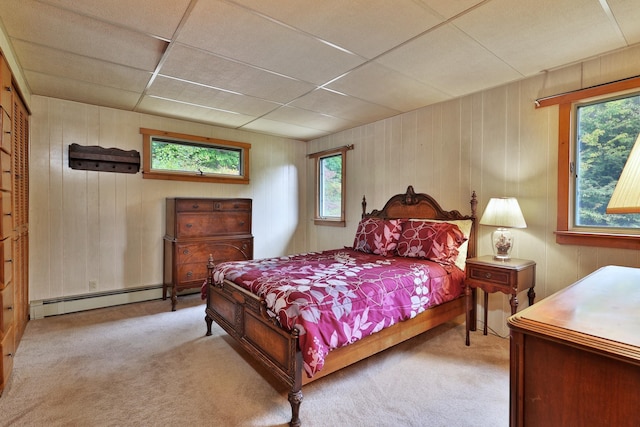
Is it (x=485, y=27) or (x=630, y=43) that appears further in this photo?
(x=630, y=43)

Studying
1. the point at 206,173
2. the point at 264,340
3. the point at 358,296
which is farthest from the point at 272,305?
the point at 206,173

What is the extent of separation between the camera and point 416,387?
82.5 inches

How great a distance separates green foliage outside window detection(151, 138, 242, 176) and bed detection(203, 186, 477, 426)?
207 centimetres

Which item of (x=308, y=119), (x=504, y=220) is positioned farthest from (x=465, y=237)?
(x=308, y=119)

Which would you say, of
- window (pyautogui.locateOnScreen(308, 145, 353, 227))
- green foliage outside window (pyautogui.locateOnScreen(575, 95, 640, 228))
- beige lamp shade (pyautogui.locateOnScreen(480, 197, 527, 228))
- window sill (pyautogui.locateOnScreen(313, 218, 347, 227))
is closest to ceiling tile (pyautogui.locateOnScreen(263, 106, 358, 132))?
window (pyautogui.locateOnScreen(308, 145, 353, 227))

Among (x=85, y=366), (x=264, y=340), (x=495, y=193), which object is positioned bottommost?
(x=85, y=366)

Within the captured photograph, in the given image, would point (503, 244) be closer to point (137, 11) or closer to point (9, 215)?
point (137, 11)

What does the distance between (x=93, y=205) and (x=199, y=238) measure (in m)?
1.27

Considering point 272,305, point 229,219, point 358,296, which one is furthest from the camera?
point 229,219

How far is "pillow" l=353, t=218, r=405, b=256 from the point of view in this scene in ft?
11.0

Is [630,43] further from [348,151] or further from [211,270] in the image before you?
[211,270]

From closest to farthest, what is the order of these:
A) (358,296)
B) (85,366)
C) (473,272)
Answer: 1. (358,296)
2. (85,366)
3. (473,272)

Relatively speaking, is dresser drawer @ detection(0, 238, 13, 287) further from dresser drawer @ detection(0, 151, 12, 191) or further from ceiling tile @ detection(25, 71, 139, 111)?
ceiling tile @ detection(25, 71, 139, 111)

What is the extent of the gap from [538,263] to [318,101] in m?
2.72
